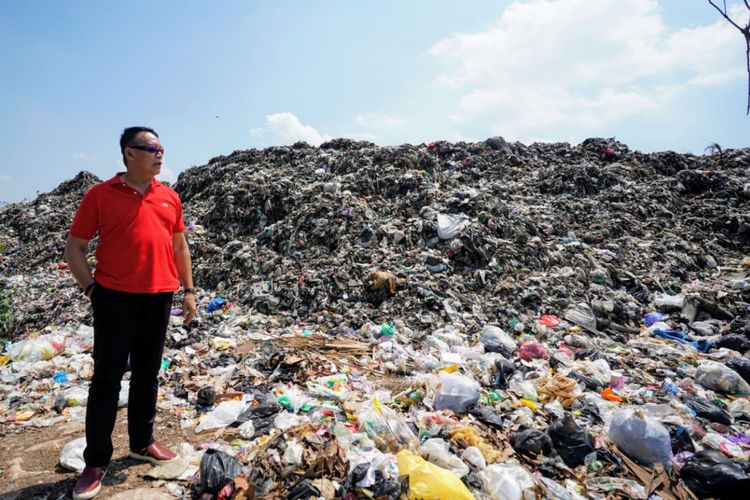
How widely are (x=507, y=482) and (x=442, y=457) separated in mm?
369

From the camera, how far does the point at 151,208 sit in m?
2.18

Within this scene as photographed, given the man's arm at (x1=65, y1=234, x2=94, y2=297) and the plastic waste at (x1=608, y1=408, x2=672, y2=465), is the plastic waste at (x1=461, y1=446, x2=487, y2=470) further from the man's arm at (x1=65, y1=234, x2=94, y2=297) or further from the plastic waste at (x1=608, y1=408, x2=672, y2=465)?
the man's arm at (x1=65, y1=234, x2=94, y2=297)

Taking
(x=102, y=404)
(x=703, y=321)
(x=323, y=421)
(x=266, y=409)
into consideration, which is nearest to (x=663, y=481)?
(x=323, y=421)

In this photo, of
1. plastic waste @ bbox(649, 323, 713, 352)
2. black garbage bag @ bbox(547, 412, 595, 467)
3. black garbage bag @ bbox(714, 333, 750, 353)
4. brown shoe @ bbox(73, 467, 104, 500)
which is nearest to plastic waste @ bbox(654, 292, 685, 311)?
plastic waste @ bbox(649, 323, 713, 352)

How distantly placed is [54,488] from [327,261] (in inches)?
183

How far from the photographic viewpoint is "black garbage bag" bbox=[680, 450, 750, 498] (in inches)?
88.7

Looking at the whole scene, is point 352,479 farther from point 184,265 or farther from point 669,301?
point 669,301

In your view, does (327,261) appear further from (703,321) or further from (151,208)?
(703,321)

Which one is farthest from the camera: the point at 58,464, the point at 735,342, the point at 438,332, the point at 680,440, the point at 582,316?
the point at 582,316

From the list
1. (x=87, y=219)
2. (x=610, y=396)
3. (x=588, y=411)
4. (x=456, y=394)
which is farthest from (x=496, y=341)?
(x=87, y=219)

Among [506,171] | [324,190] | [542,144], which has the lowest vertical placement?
[324,190]

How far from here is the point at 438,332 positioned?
4.89 meters

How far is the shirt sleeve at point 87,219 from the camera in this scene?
200 cm

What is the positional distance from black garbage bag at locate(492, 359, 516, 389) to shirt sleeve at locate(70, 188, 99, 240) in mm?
3360
